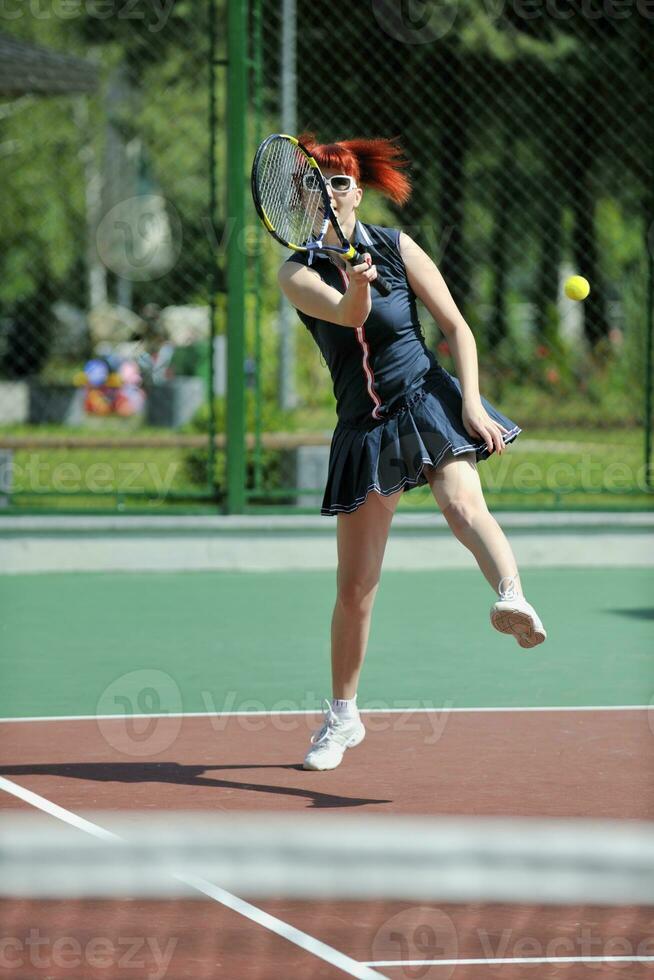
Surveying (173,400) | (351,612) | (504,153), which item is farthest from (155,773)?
(173,400)

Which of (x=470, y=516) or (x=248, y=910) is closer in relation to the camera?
(x=248, y=910)

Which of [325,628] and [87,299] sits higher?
[87,299]

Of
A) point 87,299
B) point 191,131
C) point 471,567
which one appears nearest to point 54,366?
point 191,131

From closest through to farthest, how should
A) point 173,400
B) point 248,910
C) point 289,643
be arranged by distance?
point 248,910 → point 289,643 → point 173,400

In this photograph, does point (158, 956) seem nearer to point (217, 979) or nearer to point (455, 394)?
point (217, 979)

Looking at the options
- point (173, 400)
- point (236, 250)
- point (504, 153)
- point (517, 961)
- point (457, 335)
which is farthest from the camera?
point (173, 400)

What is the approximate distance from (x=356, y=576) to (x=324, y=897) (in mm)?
1272

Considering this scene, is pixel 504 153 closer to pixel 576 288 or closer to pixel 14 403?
pixel 14 403

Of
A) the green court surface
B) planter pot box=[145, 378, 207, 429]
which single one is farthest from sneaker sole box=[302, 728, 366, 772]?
planter pot box=[145, 378, 207, 429]

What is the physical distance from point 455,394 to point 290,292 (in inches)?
22.3

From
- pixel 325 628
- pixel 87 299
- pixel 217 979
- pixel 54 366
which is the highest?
pixel 87 299

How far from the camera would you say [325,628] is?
7812 millimetres

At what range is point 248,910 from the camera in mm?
3865

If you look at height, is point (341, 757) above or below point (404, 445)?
below
